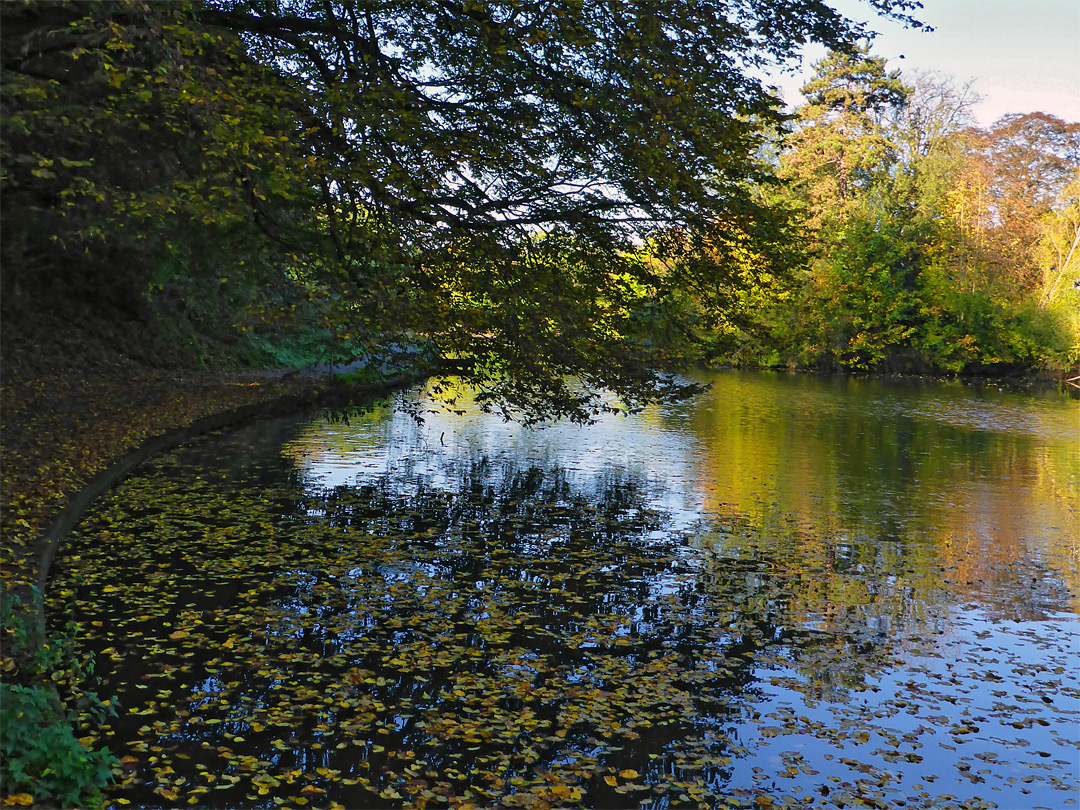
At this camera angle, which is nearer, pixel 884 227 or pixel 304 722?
pixel 304 722

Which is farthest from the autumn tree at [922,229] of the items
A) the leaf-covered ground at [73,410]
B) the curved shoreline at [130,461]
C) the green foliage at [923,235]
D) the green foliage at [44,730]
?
the green foliage at [44,730]

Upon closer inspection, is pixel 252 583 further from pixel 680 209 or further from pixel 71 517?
pixel 680 209

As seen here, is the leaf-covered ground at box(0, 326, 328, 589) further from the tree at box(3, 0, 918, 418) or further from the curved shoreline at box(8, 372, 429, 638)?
the tree at box(3, 0, 918, 418)

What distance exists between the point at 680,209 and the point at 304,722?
725 centimetres

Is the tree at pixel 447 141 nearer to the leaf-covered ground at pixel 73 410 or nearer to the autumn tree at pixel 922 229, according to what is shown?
the leaf-covered ground at pixel 73 410

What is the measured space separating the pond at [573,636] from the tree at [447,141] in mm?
2070

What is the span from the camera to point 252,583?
7402 mm

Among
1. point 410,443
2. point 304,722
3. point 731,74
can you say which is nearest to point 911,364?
point 410,443

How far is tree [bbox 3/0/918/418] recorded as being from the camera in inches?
316

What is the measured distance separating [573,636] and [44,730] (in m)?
3.44

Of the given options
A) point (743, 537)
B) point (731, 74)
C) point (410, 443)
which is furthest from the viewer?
point (410, 443)

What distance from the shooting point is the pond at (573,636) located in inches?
179

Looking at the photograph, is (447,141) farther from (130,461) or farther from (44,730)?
(44,730)

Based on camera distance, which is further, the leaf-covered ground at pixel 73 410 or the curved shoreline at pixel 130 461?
the leaf-covered ground at pixel 73 410
